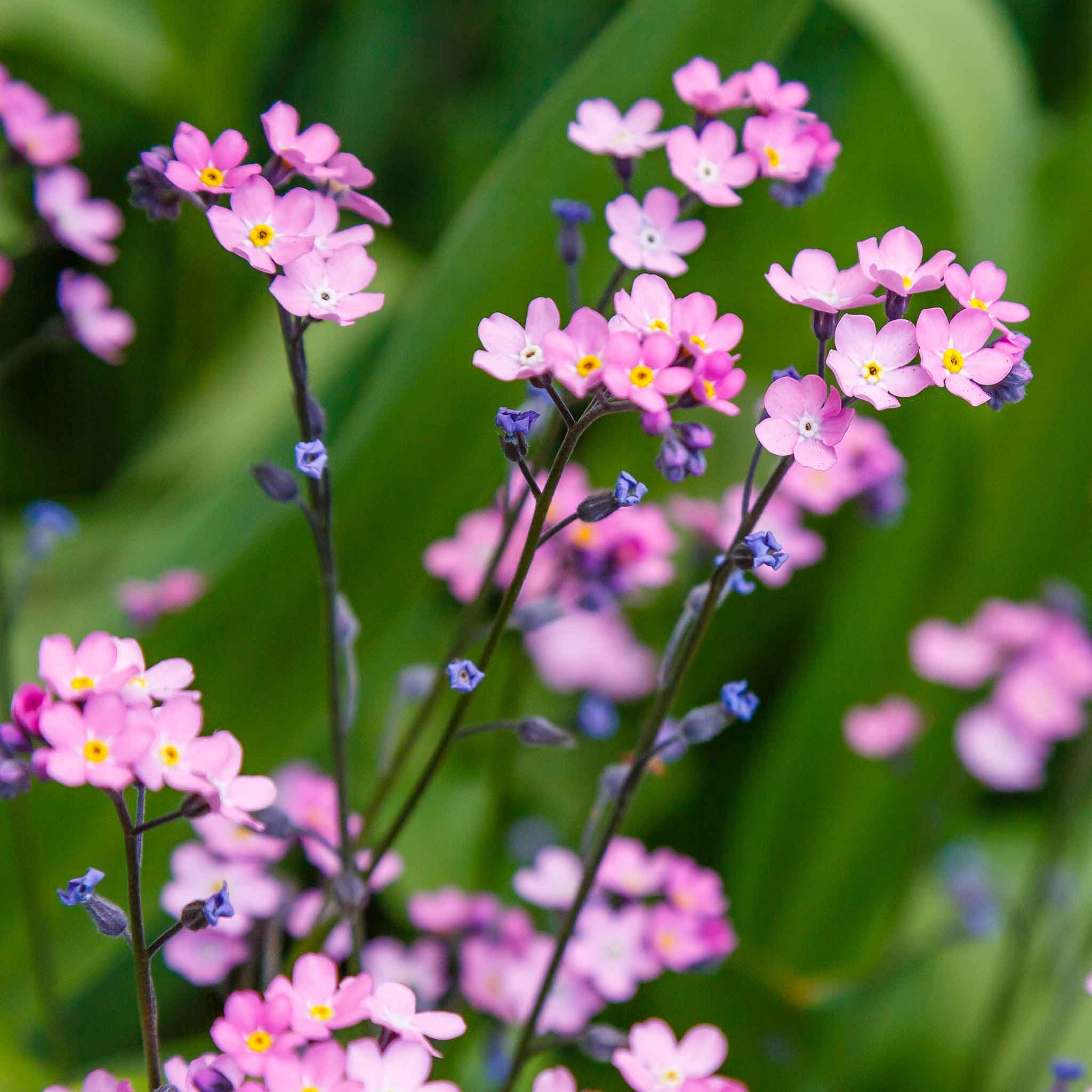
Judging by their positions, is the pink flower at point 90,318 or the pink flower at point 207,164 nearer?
the pink flower at point 207,164

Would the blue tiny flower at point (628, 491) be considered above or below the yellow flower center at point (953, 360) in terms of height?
below

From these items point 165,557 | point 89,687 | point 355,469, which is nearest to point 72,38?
point 165,557

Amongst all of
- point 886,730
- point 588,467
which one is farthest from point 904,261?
point 588,467

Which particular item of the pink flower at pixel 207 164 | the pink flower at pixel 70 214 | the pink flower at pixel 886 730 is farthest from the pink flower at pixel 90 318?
the pink flower at pixel 886 730

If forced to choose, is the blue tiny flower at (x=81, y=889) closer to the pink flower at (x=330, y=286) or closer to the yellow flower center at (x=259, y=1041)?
the yellow flower center at (x=259, y=1041)

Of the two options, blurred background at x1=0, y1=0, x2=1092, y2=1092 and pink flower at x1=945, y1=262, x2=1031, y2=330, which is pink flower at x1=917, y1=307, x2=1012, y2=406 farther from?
blurred background at x1=0, y1=0, x2=1092, y2=1092

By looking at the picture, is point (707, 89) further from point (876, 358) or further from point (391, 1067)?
point (391, 1067)
